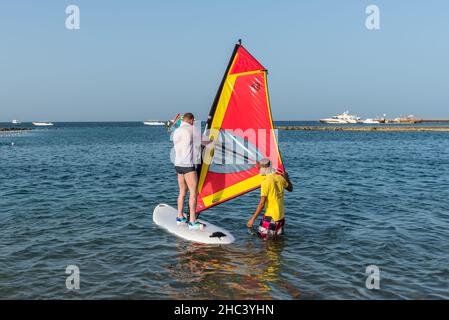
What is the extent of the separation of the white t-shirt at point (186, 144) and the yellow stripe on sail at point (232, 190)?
1.61 m

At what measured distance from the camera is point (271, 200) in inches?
410

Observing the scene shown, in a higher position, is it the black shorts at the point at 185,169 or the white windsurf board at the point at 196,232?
the black shorts at the point at 185,169

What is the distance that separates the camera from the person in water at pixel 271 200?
33.9ft

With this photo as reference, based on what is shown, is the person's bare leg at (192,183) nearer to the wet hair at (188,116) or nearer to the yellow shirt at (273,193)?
the wet hair at (188,116)

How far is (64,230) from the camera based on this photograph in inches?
475

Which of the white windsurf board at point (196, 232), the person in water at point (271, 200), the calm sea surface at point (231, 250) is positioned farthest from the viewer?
the white windsurf board at point (196, 232)

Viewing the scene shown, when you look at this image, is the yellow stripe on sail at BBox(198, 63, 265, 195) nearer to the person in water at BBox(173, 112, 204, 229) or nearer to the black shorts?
the person in water at BBox(173, 112, 204, 229)

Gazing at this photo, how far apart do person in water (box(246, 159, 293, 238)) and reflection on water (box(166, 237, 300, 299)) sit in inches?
14.2

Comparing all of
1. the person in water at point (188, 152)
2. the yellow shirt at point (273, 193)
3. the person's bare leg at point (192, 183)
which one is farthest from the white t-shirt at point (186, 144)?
the yellow shirt at point (273, 193)

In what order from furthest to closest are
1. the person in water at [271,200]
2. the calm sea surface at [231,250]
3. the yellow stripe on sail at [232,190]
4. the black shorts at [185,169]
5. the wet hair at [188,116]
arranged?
1. the yellow stripe on sail at [232,190]
2. the black shorts at [185,169]
3. the person in water at [271,200]
4. the wet hair at [188,116]
5. the calm sea surface at [231,250]

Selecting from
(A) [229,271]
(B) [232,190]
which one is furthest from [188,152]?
(A) [229,271]

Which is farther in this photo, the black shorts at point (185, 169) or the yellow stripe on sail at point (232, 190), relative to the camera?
the yellow stripe on sail at point (232, 190)

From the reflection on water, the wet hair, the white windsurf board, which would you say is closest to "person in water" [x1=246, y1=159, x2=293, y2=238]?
the reflection on water
